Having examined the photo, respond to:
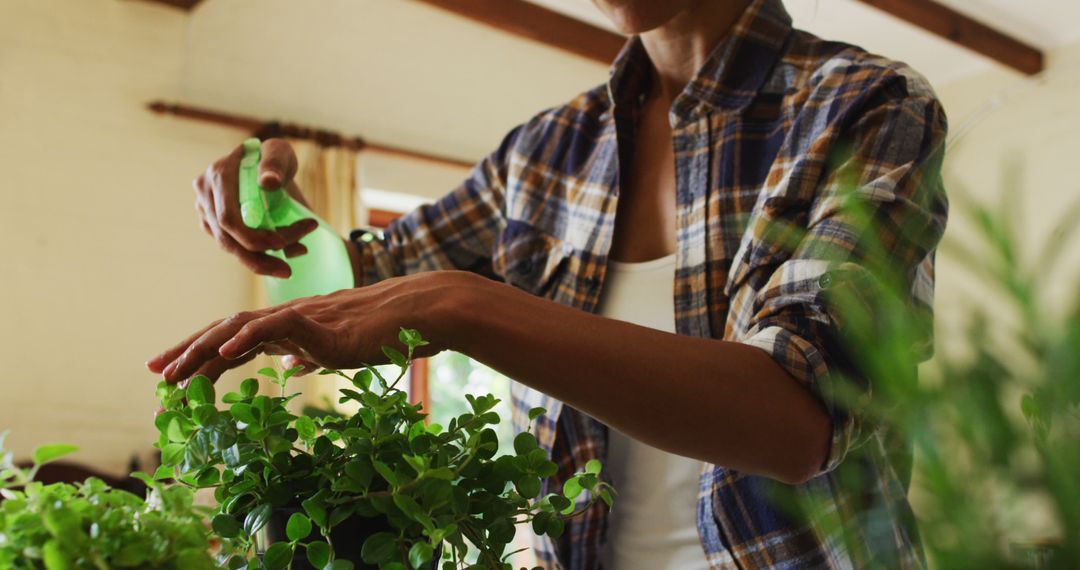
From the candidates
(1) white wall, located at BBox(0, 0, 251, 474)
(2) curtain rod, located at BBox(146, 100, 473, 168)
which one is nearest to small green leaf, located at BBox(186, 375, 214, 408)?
(1) white wall, located at BBox(0, 0, 251, 474)

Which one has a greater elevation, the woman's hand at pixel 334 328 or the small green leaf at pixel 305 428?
the woman's hand at pixel 334 328

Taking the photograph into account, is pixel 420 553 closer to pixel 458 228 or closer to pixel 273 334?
pixel 273 334

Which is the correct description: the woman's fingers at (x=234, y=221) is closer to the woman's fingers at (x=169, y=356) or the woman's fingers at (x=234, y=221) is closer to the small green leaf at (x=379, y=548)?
the woman's fingers at (x=169, y=356)

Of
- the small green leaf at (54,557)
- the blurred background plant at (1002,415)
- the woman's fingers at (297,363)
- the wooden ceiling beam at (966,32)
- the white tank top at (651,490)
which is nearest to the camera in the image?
the blurred background plant at (1002,415)

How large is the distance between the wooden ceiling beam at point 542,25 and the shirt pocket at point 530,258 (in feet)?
12.6

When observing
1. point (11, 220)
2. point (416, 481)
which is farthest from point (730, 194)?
point (11, 220)

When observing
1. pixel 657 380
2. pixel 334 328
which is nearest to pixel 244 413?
pixel 334 328

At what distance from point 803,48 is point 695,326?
1.10 ft

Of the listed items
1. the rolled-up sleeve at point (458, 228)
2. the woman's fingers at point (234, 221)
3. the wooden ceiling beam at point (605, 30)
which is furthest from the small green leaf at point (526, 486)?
the wooden ceiling beam at point (605, 30)

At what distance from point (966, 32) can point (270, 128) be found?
351 centimetres

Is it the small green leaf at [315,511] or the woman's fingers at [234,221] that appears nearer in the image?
the small green leaf at [315,511]

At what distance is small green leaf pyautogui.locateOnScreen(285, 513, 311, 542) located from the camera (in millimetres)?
511

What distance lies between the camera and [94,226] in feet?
13.1

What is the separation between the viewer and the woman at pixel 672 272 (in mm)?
697
